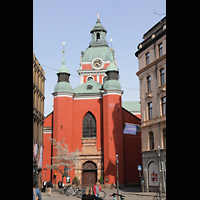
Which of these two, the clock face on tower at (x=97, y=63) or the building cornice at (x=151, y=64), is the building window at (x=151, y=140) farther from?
the clock face on tower at (x=97, y=63)

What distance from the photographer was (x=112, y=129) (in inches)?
1587

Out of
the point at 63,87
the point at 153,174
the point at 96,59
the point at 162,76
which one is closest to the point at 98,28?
the point at 96,59

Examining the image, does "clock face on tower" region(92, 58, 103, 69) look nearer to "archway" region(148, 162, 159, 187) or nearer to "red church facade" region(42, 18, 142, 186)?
"red church facade" region(42, 18, 142, 186)

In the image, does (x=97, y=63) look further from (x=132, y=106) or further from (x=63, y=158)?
(x=63, y=158)

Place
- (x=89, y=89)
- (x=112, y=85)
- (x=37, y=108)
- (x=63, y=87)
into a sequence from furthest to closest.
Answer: (x=89, y=89) → (x=63, y=87) → (x=112, y=85) → (x=37, y=108)

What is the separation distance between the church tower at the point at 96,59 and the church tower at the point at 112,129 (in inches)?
749

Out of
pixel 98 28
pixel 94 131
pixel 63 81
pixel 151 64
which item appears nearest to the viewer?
pixel 151 64

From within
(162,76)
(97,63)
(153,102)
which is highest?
(97,63)

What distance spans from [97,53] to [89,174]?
2897 centimetres

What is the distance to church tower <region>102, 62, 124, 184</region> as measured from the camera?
39.2 m

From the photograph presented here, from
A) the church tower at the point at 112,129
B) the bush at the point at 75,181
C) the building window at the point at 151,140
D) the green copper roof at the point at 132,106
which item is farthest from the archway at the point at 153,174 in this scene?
the green copper roof at the point at 132,106

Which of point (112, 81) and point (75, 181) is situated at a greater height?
point (112, 81)
